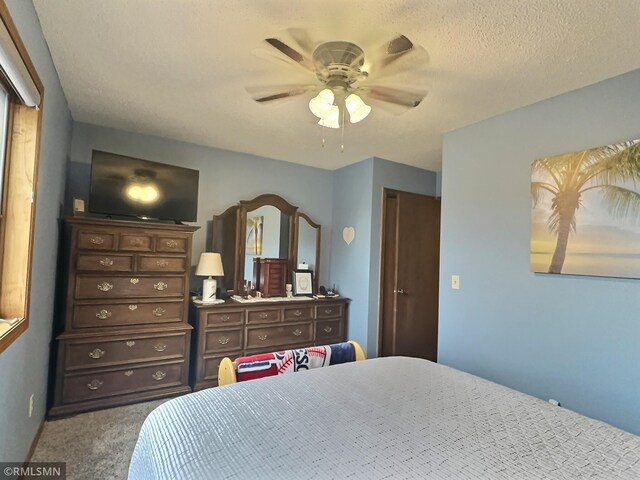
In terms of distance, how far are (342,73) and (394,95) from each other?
0.93ft

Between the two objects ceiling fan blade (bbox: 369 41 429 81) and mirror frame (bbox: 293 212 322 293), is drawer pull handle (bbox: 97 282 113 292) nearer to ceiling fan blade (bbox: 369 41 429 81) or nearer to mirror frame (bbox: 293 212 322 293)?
mirror frame (bbox: 293 212 322 293)

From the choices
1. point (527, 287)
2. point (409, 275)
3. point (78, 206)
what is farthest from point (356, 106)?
point (409, 275)

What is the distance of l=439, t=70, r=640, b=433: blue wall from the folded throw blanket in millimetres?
1029

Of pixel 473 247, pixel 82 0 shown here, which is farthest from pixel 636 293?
pixel 82 0

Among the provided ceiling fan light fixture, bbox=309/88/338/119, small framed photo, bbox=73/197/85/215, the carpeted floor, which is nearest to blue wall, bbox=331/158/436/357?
ceiling fan light fixture, bbox=309/88/338/119

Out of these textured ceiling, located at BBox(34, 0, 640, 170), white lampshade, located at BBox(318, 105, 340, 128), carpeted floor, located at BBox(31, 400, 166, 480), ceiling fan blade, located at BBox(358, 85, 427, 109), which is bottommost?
carpeted floor, located at BBox(31, 400, 166, 480)

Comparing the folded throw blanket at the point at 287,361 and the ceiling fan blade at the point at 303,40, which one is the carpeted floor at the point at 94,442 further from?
the ceiling fan blade at the point at 303,40

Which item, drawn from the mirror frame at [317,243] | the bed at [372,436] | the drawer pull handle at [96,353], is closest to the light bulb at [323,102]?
the bed at [372,436]

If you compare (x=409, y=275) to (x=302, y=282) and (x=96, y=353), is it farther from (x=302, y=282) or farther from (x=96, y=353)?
(x=96, y=353)

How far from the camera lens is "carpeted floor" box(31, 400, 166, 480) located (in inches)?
74.6

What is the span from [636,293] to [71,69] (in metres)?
3.33

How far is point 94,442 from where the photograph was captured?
213cm

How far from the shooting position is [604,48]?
1629 millimetres

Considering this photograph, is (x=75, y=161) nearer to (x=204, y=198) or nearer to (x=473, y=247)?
(x=204, y=198)
